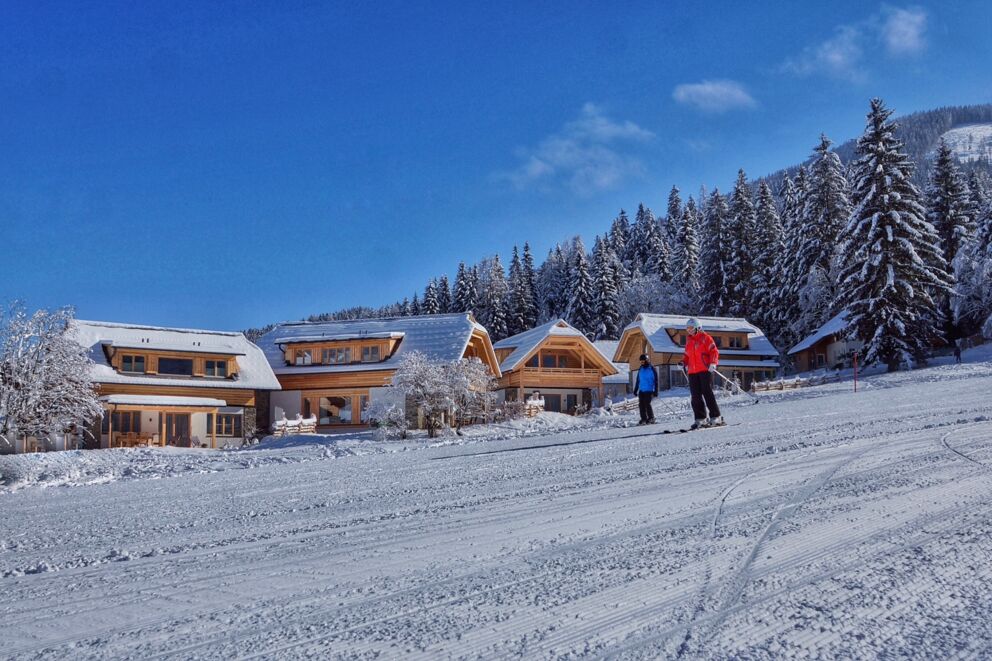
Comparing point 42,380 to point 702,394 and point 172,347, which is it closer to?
point 172,347

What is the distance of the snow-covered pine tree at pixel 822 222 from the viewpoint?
47.4 m

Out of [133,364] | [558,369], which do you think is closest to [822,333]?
[558,369]

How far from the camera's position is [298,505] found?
6.20 meters

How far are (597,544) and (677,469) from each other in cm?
297

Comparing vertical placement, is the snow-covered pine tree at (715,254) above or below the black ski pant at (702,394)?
above

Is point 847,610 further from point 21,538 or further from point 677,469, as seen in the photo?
point 21,538

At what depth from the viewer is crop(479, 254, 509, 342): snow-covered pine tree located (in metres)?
70.7

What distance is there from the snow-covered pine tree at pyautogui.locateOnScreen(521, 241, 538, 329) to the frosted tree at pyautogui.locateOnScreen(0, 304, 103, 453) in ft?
153

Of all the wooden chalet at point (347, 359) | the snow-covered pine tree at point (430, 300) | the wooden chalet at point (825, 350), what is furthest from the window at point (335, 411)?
the snow-covered pine tree at point (430, 300)

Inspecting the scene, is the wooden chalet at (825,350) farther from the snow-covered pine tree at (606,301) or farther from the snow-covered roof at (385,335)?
the snow-covered roof at (385,335)

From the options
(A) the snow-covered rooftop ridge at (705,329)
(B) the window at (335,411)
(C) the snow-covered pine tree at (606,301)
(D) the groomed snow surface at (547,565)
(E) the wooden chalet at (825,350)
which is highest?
(C) the snow-covered pine tree at (606,301)

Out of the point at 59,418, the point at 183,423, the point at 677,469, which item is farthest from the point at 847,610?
the point at 183,423

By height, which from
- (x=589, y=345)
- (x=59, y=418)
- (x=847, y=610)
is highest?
(x=589, y=345)

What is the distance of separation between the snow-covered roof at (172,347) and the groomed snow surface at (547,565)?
28120 millimetres
